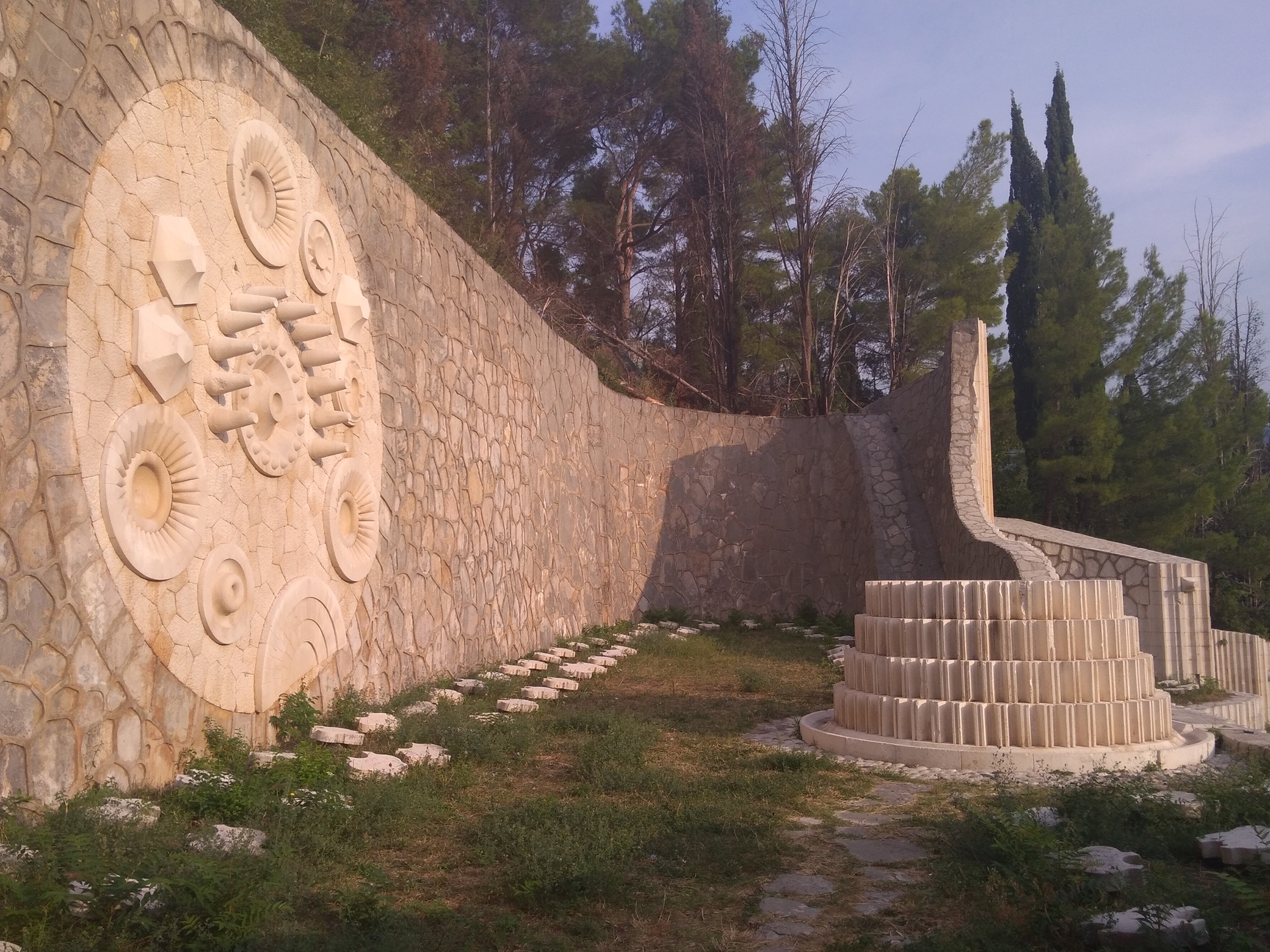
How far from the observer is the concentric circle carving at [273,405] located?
18.6 ft

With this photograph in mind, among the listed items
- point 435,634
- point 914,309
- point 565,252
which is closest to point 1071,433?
point 914,309

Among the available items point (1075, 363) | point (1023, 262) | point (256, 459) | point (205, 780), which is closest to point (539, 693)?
point (256, 459)

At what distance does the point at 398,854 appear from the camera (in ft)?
14.3

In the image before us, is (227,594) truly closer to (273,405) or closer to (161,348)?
(273,405)

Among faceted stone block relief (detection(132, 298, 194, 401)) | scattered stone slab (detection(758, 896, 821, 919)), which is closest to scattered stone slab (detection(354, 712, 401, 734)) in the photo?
faceted stone block relief (detection(132, 298, 194, 401))

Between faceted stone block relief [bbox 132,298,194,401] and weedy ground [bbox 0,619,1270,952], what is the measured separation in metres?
1.75

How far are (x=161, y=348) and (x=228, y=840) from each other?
7.29 feet

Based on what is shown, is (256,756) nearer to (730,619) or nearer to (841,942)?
(841,942)

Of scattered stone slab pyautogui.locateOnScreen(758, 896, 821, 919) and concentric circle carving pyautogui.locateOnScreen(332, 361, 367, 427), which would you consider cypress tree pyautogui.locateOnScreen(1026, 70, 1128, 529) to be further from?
scattered stone slab pyautogui.locateOnScreen(758, 896, 821, 919)

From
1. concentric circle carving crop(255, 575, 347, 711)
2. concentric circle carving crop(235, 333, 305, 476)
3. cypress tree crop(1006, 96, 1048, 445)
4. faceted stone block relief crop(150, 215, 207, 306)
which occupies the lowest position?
concentric circle carving crop(255, 575, 347, 711)

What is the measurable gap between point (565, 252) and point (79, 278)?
18.0 m

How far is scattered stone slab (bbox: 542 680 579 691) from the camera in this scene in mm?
8961

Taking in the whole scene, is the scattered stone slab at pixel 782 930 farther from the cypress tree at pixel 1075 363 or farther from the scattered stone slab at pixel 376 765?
the cypress tree at pixel 1075 363

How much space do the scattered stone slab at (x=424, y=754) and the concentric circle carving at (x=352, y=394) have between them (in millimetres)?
2117
